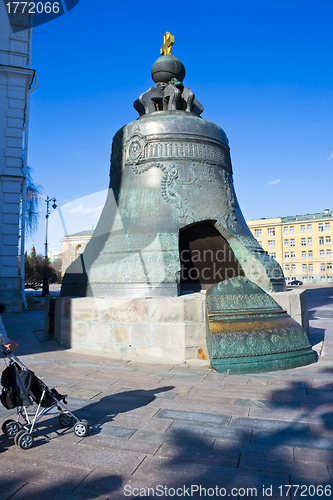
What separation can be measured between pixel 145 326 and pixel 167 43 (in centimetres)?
573

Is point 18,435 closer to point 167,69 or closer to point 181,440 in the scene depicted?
point 181,440

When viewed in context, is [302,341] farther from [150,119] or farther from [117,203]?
[150,119]

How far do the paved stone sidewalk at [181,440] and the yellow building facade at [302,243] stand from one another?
60522mm

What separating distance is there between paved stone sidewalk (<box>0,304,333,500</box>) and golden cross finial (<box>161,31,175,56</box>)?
20.6ft

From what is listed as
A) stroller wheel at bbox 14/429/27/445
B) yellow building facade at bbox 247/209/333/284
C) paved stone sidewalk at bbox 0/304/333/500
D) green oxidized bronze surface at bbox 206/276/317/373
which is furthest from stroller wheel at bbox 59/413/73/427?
yellow building facade at bbox 247/209/333/284

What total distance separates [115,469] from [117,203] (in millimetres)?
5117

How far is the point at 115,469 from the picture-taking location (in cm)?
237

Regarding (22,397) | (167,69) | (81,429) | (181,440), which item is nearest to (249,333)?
(181,440)

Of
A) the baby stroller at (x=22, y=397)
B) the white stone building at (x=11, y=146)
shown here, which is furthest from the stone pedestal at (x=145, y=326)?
the white stone building at (x=11, y=146)

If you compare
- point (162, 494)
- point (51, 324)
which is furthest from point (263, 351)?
point (51, 324)

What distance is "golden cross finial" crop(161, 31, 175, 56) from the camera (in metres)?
7.53

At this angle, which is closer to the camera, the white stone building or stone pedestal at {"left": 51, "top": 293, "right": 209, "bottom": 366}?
stone pedestal at {"left": 51, "top": 293, "right": 209, "bottom": 366}

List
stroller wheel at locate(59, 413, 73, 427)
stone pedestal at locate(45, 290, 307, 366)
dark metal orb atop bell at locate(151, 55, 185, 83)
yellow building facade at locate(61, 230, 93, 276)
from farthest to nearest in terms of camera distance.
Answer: yellow building facade at locate(61, 230, 93, 276) → dark metal orb atop bell at locate(151, 55, 185, 83) → stone pedestal at locate(45, 290, 307, 366) → stroller wheel at locate(59, 413, 73, 427)

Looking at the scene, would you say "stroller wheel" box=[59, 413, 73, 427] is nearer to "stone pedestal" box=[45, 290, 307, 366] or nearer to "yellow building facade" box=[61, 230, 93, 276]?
"stone pedestal" box=[45, 290, 307, 366]
